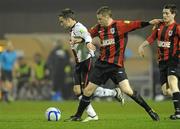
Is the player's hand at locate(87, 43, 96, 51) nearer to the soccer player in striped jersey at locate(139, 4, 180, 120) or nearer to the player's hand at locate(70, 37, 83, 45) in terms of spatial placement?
the player's hand at locate(70, 37, 83, 45)

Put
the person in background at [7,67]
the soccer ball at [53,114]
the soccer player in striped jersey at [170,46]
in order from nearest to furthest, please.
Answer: the soccer ball at [53,114] → the soccer player in striped jersey at [170,46] → the person in background at [7,67]

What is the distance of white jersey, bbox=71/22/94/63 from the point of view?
50.1 ft

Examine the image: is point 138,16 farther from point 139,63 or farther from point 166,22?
point 166,22

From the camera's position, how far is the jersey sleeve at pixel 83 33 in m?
15.0

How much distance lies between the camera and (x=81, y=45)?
51.9 ft

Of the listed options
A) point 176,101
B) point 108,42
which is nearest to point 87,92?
point 108,42

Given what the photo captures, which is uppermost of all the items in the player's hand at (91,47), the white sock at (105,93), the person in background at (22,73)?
the player's hand at (91,47)

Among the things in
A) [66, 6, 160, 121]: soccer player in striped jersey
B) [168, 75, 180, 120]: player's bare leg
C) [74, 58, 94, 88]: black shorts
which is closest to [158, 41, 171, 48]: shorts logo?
[168, 75, 180, 120]: player's bare leg

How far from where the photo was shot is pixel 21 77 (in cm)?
3241

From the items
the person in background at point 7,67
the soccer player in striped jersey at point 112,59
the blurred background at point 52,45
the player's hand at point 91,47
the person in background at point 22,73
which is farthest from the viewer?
the person in background at point 22,73

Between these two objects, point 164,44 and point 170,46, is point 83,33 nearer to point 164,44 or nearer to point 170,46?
point 164,44

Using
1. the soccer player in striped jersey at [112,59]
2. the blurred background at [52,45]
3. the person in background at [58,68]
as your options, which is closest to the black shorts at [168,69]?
the soccer player in striped jersey at [112,59]

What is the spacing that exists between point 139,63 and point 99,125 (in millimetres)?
17147

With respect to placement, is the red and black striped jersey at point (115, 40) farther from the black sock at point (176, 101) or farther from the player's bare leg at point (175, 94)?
the black sock at point (176, 101)
